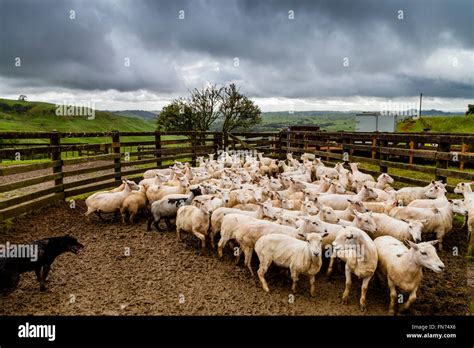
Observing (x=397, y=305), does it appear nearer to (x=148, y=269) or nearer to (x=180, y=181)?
(x=148, y=269)

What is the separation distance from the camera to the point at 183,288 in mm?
5984

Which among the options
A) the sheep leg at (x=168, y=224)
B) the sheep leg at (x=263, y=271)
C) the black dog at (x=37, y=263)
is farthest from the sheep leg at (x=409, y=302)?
the sheep leg at (x=168, y=224)

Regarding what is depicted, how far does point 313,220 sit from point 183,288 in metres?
2.58

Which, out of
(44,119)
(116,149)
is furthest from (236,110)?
(44,119)

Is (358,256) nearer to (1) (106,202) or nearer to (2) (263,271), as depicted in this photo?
(2) (263,271)

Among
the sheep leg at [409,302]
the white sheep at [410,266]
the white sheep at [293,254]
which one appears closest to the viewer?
the white sheep at [410,266]

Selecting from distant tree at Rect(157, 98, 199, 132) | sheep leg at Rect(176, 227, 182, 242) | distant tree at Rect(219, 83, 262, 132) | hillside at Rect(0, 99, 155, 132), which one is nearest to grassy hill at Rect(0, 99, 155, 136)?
hillside at Rect(0, 99, 155, 132)

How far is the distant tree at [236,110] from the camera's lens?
144ft

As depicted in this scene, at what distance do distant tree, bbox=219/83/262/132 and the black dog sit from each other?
37399 mm

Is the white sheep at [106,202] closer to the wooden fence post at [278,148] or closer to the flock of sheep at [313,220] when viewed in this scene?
the flock of sheep at [313,220]

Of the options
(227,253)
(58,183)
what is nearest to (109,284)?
(227,253)

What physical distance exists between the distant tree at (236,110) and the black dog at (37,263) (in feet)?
123

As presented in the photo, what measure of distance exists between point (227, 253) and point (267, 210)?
1.26 metres

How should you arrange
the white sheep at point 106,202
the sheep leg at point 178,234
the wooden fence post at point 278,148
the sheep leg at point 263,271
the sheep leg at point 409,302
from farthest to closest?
the wooden fence post at point 278,148 → the white sheep at point 106,202 → the sheep leg at point 178,234 → the sheep leg at point 263,271 → the sheep leg at point 409,302
